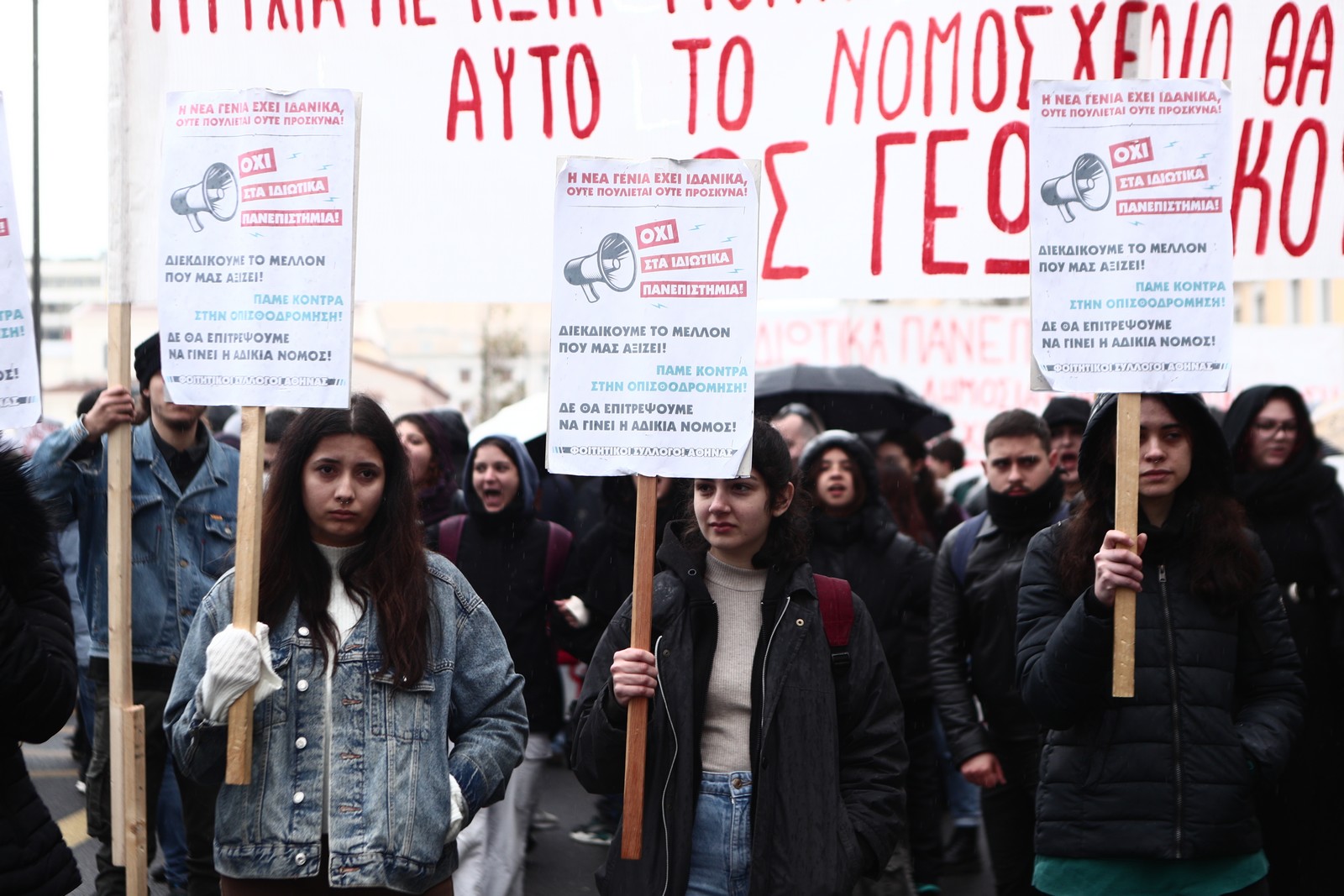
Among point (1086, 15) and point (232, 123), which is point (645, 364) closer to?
point (232, 123)

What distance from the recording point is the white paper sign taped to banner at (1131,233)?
3.58 meters

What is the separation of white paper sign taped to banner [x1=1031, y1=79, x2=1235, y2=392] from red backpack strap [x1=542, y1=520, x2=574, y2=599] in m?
2.99

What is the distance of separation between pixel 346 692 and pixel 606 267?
112 centimetres

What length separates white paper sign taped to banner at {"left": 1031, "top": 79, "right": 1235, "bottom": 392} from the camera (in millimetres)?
3578

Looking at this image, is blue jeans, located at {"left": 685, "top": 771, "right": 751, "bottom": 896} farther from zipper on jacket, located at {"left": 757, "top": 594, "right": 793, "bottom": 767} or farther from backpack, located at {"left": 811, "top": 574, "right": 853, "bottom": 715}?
backpack, located at {"left": 811, "top": 574, "right": 853, "bottom": 715}

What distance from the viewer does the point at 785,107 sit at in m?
4.68

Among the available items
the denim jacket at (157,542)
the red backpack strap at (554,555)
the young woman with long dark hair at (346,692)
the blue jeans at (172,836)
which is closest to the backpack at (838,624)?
the young woman with long dark hair at (346,692)

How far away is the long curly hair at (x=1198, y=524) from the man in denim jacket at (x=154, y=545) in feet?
9.17

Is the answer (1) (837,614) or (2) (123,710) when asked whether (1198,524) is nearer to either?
(1) (837,614)

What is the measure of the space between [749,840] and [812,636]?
471 mm

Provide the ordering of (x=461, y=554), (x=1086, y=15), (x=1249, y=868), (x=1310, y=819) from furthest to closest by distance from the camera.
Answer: (x=461, y=554)
(x=1310, y=819)
(x=1086, y=15)
(x=1249, y=868)

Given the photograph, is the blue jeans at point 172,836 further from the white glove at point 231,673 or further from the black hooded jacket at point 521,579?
the white glove at point 231,673

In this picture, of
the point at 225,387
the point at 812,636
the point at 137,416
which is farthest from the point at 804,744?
the point at 137,416

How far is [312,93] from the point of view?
3.56m
